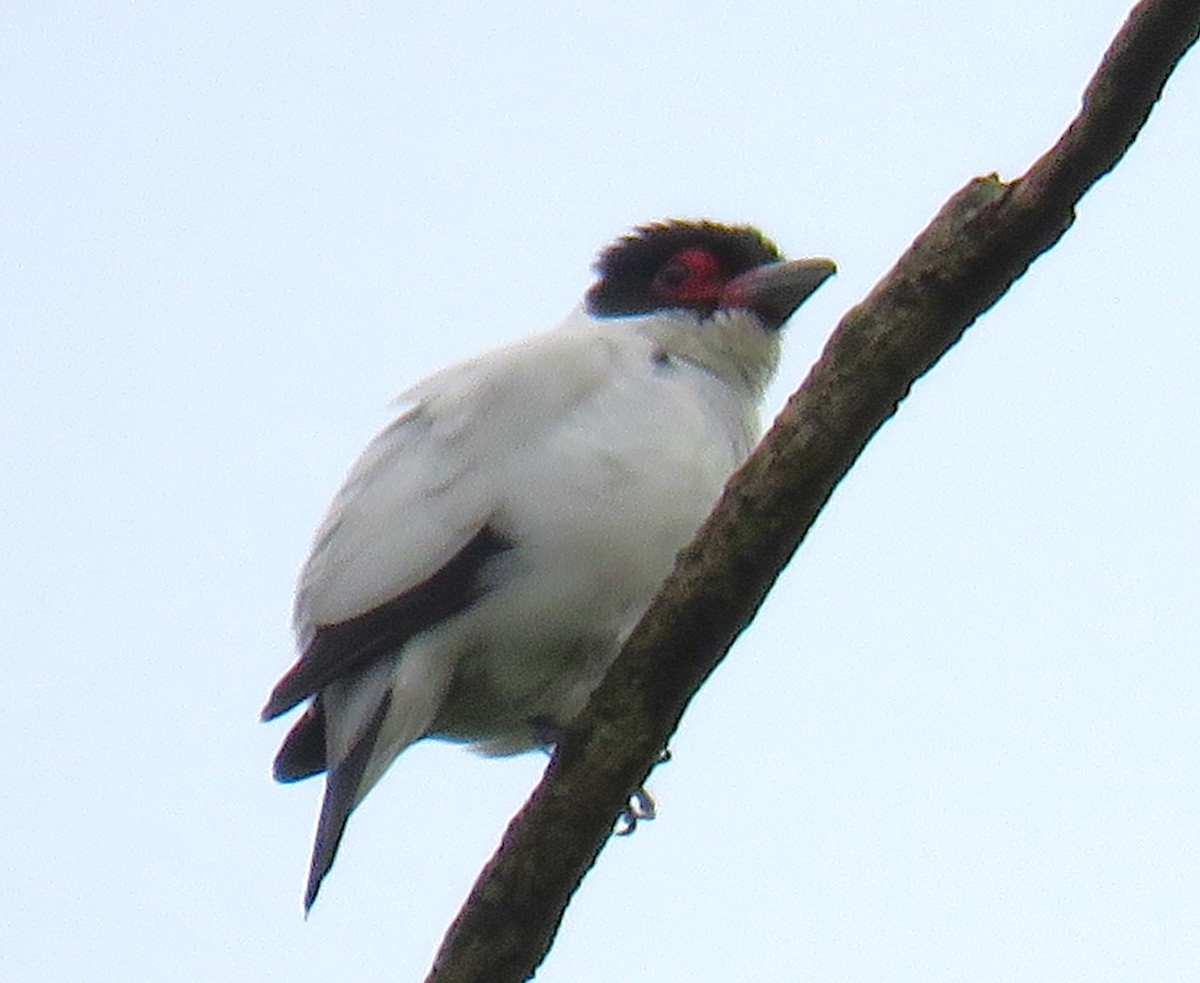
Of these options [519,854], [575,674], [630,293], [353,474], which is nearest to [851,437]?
[519,854]

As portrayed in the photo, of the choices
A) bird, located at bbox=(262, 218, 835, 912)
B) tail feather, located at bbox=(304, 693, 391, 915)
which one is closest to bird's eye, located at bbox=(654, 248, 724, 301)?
bird, located at bbox=(262, 218, 835, 912)

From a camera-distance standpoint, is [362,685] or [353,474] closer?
[362,685]

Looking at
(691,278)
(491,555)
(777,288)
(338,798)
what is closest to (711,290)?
(691,278)

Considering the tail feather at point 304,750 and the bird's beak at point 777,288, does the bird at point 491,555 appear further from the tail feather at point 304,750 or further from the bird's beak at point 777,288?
the bird's beak at point 777,288

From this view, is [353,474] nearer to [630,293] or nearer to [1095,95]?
[630,293]

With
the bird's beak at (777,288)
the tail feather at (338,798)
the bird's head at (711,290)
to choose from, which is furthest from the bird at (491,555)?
the bird's beak at (777,288)

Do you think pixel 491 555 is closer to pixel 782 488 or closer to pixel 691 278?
pixel 782 488
